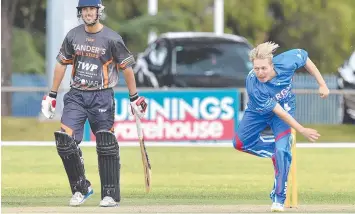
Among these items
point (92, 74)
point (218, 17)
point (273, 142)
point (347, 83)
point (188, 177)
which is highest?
point (218, 17)

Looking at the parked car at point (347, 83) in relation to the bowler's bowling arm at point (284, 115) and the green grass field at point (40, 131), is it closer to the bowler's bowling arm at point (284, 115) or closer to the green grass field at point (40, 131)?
the green grass field at point (40, 131)

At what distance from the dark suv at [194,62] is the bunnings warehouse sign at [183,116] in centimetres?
294

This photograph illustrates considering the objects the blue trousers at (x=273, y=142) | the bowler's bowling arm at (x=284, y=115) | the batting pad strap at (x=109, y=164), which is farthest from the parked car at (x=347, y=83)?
the bowler's bowling arm at (x=284, y=115)

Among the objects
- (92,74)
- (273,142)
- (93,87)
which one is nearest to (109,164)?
(93,87)

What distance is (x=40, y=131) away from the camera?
80.9 ft

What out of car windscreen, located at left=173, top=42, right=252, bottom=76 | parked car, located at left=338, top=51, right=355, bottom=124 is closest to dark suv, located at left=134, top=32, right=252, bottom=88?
car windscreen, located at left=173, top=42, right=252, bottom=76

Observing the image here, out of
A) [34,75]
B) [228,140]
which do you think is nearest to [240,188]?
[228,140]

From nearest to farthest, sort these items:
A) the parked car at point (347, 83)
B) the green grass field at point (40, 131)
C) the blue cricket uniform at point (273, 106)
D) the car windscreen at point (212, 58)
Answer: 1. the blue cricket uniform at point (273, 106)
2. the green grass field at point (40, 131)
3. the car windscreen at point (212, 58)
4. the parked car at point (347, 83)

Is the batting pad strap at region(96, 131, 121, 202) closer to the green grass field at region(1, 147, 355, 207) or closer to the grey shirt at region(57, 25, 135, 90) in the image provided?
the green grass field at region(1, 147, 355, 207)

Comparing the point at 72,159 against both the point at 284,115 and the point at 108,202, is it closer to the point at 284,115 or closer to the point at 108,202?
the point at 108,202

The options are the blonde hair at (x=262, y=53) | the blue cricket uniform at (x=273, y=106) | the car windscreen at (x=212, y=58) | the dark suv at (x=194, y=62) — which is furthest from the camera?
the car windscreen at (x=212, y=58)

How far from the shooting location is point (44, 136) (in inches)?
949

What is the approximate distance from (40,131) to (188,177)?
872cm

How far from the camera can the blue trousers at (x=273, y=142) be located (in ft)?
37.6
